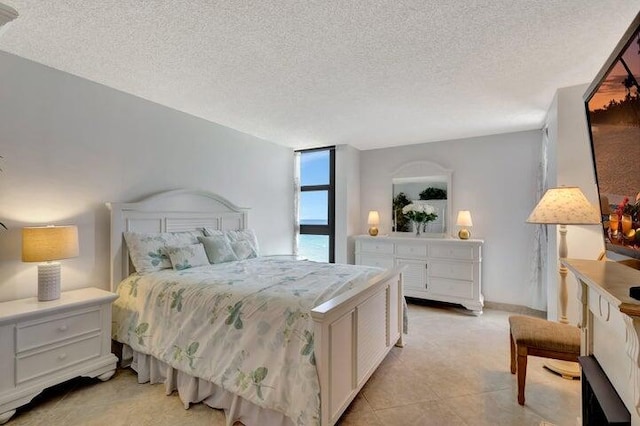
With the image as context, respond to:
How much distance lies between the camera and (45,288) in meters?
2.07

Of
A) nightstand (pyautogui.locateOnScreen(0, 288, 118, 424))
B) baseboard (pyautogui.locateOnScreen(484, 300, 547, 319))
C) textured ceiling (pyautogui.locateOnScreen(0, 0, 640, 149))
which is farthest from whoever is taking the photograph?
baseboard (pyautogui.locateOnScreen(484, 300, 547, 319))

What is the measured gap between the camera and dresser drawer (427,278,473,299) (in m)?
3.74

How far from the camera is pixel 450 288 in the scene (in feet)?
12.6

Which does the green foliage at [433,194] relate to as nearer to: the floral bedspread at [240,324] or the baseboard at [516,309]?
the baseboard at [516,309]

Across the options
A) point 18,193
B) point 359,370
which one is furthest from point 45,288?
point 359,370

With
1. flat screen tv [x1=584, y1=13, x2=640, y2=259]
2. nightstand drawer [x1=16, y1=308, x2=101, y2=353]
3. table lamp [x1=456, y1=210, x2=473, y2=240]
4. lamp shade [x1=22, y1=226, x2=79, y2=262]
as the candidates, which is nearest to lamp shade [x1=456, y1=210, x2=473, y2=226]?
table lamp [x1=456, y1=210, x2=473, y2=240]

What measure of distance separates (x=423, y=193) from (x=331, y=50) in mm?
2961

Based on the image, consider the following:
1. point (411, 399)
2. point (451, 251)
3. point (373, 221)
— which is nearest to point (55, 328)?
point (411, 399)

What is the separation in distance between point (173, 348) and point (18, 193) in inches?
63.4

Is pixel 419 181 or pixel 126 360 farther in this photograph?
pixel 419 181

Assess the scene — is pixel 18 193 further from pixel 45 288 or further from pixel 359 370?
pixel 359 370

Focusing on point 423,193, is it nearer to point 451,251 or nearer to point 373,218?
point 373,218

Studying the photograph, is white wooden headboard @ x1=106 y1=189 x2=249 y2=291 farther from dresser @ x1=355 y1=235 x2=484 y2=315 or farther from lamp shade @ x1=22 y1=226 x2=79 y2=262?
dresser @ x1=355 y1=235 x2=484 y2=315

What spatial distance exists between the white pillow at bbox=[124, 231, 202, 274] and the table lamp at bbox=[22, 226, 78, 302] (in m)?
0.43
